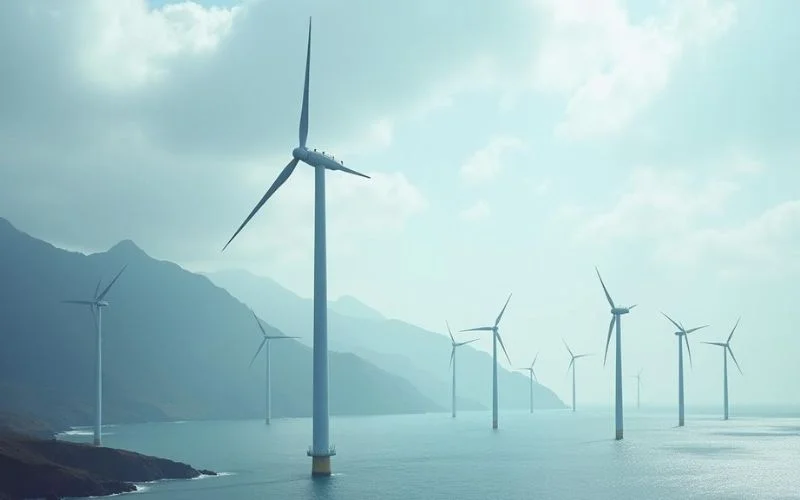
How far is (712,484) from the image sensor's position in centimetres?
13488

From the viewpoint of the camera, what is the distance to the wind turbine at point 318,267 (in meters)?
110

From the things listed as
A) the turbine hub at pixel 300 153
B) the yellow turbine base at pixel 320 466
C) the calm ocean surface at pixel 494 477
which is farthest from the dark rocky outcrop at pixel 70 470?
the turbine hub at pixel 300 153

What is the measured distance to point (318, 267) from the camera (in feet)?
369

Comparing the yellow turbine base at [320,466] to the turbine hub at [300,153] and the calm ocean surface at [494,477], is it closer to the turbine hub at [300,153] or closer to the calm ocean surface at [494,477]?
the calm ocean surface at [494,477]

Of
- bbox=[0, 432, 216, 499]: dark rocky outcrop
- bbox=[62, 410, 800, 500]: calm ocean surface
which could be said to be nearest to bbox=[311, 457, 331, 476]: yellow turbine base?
bbox=[62, 410, 800, 500]: calm ocean surface

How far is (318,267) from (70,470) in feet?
147

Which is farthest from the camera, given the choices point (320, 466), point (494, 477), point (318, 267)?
point (494, 477)

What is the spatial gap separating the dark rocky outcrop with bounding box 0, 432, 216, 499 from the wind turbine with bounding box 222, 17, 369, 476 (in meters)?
30.0

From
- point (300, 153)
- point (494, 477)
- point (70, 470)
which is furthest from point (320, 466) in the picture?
point (300, 153)

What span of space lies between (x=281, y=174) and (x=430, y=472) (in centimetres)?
6758

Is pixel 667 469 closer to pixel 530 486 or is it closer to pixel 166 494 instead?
pixel 530 486

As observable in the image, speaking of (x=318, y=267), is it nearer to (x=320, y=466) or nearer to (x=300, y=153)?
(x=300, y=153)

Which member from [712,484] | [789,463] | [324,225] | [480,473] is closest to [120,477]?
[324,225]

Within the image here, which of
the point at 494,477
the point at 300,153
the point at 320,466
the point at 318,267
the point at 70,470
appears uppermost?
the point at 300,153
